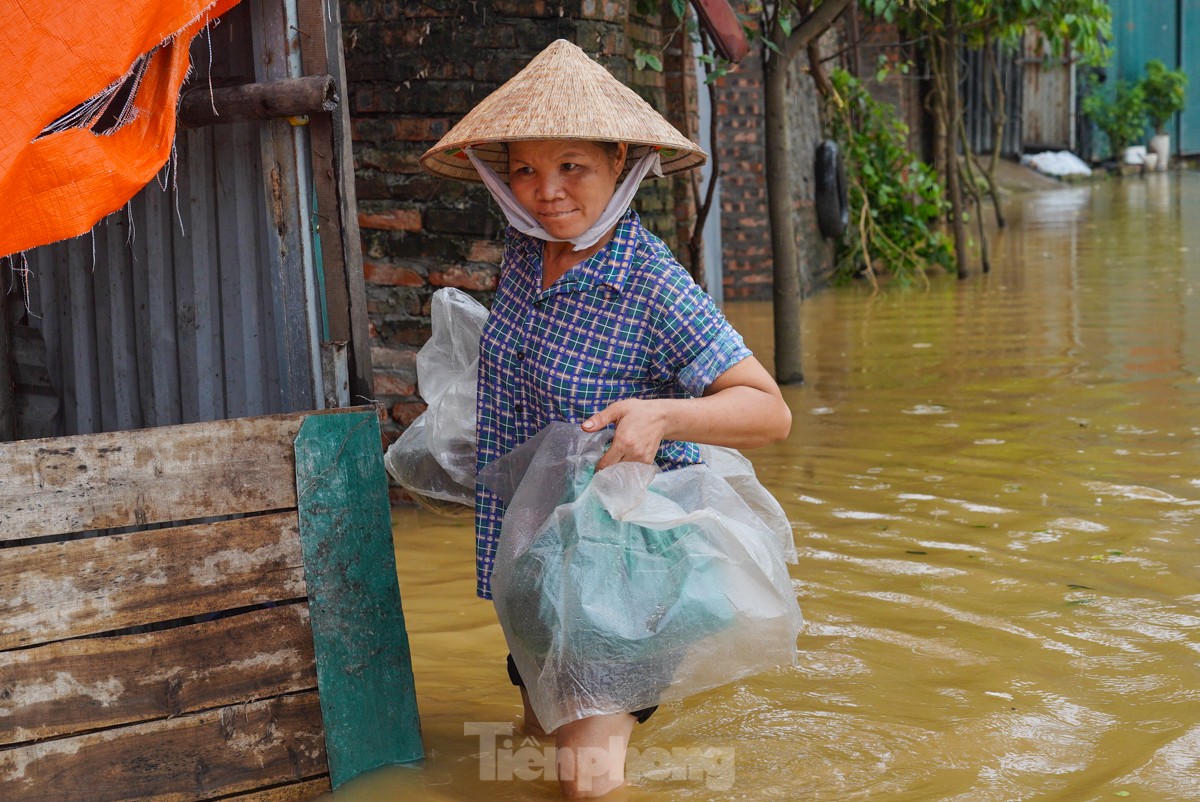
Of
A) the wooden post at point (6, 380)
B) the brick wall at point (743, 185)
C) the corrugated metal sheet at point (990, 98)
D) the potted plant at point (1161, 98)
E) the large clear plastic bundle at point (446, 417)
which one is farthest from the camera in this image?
the potted plant at point (1161, 98)

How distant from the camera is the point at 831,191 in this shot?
34.0ft

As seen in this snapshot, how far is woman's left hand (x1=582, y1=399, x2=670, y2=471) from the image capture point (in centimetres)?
224

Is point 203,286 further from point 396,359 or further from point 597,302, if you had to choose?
point 396,359

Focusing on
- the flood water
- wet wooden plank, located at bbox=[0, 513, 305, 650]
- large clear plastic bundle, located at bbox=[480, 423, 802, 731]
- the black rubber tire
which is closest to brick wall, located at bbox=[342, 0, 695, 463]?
the flood water

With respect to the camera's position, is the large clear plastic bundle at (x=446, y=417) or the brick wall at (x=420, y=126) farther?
the brick wall at (x=420, y=126)

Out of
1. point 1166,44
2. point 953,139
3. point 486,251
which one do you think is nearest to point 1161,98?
point 1166,44

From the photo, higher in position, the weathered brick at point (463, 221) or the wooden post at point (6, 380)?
the weathered brick at point (463, 221)

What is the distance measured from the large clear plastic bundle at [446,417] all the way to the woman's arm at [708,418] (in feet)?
2.13

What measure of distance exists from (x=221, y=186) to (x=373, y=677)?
1195mm

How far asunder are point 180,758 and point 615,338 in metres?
1.17

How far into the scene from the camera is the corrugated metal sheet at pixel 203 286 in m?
2.87

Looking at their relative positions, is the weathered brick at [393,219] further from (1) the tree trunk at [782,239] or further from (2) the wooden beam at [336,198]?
(1) the tree trunk at [782,239]

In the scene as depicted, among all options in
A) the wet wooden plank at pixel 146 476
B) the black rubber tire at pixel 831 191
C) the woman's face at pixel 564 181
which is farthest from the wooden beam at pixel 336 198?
the black rubber tire at pixel 831 191

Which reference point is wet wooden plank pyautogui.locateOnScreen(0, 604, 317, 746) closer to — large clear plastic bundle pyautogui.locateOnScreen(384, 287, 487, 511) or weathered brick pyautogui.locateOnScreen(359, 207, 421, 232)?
large clear plastic bundle pyautogui.locateOnScreen(384, 287, 487, 511)
